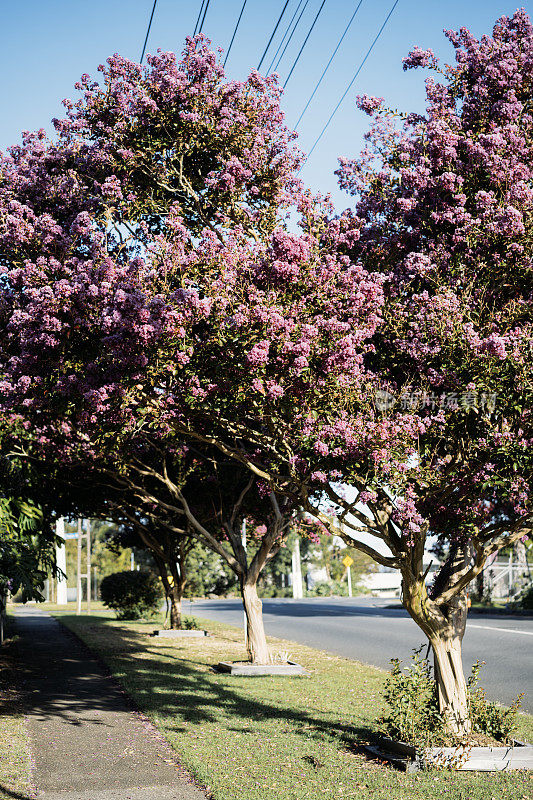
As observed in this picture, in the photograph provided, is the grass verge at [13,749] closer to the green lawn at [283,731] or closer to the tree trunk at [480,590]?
the green lawn at [283,731]

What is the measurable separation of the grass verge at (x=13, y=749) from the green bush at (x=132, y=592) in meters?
18.5

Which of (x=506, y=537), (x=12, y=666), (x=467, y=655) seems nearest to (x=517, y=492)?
(x=506, y=537)

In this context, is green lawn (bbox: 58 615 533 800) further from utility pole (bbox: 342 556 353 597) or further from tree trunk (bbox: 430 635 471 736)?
utility pole (bbox: 342 556 353 597)

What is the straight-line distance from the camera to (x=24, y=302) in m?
10.3

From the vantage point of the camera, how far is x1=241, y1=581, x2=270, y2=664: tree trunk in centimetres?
1532

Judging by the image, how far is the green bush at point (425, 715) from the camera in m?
7.77

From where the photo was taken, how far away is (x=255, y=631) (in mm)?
15398

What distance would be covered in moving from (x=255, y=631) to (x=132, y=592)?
17.8 meters

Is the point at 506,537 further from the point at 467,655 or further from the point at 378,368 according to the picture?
the point at 467,655

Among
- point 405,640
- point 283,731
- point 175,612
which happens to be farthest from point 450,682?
point 175,612

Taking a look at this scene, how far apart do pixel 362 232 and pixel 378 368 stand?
5.57ft

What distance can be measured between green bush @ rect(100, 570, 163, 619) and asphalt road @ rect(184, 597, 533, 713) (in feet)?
10.1

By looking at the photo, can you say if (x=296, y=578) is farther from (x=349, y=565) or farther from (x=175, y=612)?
(x=175, y=612)

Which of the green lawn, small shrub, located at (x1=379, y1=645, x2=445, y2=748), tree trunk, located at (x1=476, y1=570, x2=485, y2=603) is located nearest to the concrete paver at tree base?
the green lawn
